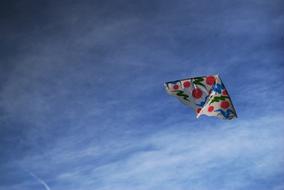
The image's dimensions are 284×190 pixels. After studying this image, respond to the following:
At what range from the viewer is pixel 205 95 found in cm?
2928

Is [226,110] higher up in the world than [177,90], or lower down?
lower down

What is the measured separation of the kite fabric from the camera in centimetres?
2823

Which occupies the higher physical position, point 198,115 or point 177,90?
point 177,90

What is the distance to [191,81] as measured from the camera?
1156 inches

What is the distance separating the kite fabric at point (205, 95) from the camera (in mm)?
28234

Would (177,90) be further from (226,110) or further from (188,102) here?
(226,110)

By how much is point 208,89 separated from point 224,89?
125cm

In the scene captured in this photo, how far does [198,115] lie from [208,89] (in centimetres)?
212

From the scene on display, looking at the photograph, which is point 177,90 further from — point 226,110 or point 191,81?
point 226,110

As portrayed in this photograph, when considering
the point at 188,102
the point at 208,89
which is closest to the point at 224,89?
the point at 208,89

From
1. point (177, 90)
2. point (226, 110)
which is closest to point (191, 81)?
point (177, 90)

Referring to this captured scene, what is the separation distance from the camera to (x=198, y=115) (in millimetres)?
28781

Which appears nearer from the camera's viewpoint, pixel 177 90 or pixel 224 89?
pixel 224 89

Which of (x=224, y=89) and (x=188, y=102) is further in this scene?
(x=188, y=102)
